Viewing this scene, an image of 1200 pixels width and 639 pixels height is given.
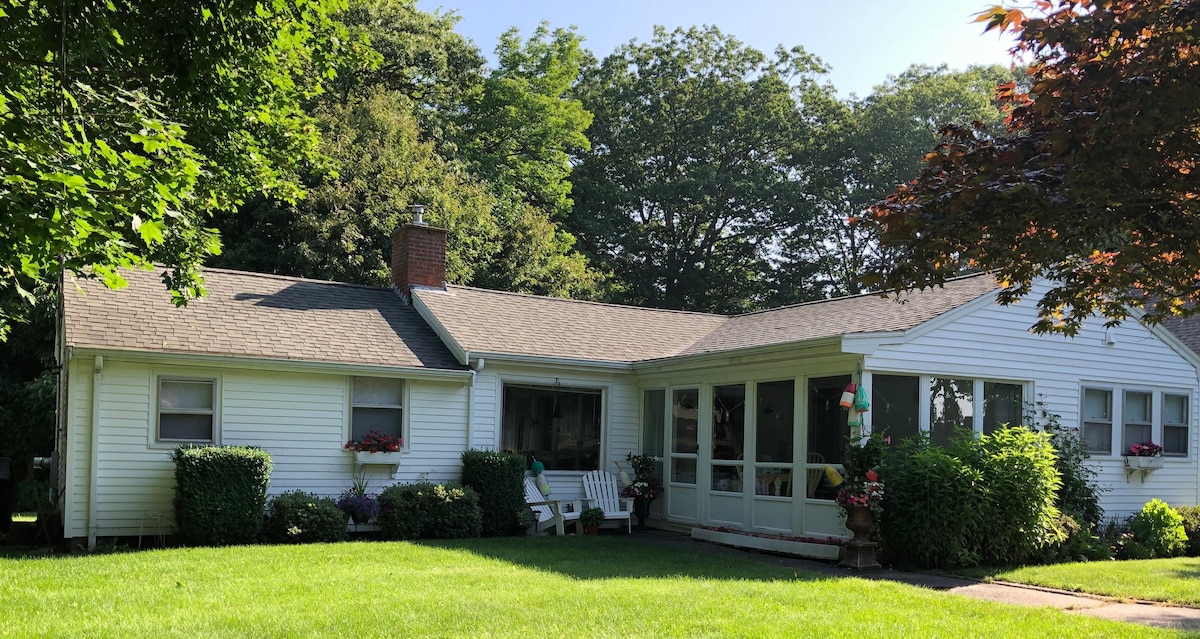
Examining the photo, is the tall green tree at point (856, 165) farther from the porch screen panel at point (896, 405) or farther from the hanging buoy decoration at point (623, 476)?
the porch screen panel at point (896, 405)

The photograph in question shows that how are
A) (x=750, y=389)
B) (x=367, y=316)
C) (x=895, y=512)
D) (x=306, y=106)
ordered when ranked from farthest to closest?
(x=306, y=106), (x=367, y=316), (x=750, y=389), (x=895, y=512)

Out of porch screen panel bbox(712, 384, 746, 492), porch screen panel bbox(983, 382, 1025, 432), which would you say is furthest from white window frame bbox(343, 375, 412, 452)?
porch screen panel bbox(983, 382, 1025, 432)

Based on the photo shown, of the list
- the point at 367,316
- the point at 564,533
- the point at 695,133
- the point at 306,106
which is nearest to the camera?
the point at 564,533

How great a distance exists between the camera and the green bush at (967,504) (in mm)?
10984

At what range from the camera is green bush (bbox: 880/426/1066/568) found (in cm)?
1098

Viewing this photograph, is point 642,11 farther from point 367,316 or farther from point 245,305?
point 245,305

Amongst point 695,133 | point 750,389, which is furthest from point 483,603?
point 695,133

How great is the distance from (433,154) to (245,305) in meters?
13.2

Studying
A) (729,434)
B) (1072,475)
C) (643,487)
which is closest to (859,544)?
(729,434)

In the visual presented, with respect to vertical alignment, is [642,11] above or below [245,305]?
above

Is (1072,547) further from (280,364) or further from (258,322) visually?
(258,322)

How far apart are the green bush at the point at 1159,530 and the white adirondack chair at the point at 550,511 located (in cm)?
775

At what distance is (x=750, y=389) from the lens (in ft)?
44.4

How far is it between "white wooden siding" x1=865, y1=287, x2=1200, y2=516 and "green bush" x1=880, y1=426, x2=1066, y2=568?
121 cm
